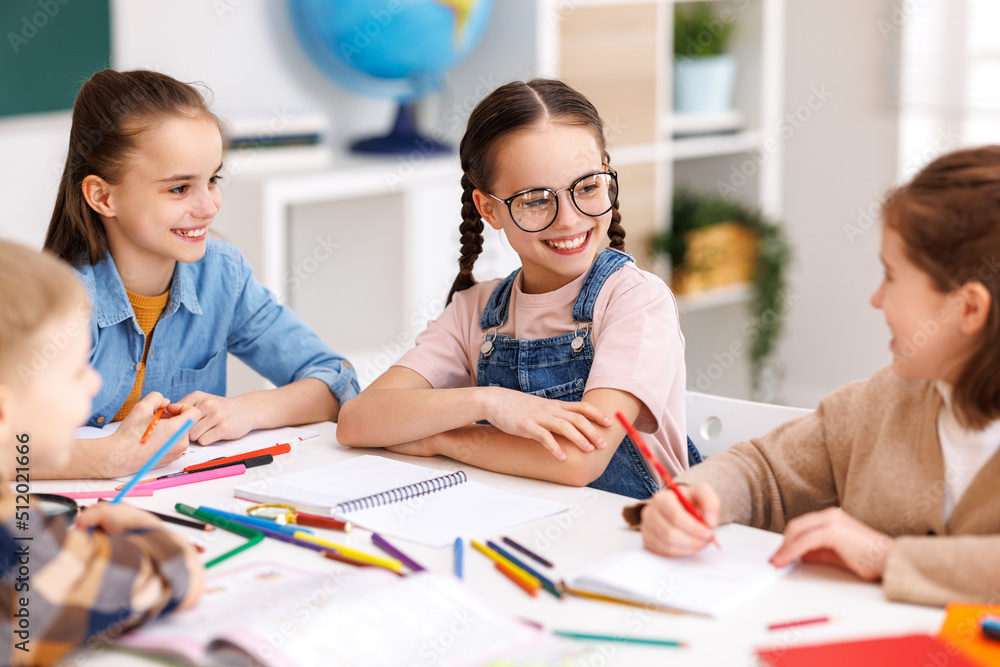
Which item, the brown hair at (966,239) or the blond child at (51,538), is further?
the brown hair at (966,239)

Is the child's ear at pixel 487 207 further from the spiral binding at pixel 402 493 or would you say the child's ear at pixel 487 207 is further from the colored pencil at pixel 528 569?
the colored pencil at pixel 528 569

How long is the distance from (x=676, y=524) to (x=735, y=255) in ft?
9.15

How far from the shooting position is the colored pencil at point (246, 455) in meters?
1.30

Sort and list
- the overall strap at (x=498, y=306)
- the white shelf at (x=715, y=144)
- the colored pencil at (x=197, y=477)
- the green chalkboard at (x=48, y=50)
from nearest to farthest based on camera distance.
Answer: the colored pencil at (x=197, y=477) < the overall strap at (x=498, y=306) < the green chalkboard at (x=48, y=50) < the white shelf at (x=715, y=144)

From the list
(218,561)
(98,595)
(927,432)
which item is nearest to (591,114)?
A: (927,432)

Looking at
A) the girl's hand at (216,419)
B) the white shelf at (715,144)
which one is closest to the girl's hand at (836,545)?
the girl's hand at (216,419)

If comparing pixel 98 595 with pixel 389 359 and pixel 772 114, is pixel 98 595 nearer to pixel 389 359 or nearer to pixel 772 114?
pixel 389 359

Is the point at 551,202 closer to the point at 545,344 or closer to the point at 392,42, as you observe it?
the point at 545,344

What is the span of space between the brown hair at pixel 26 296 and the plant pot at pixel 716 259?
110 inches

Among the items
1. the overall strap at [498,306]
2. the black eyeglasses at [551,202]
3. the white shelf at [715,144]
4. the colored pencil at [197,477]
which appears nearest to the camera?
the colored pencil at [197,477]

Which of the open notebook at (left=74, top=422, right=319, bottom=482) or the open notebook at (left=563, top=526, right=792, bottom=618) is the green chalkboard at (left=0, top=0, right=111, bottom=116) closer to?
the open notebook at (left=74, top=422, right=319, bottom=482)

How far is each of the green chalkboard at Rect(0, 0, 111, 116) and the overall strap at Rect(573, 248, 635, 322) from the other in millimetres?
1524

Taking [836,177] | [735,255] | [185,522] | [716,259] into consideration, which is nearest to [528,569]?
[185,522]

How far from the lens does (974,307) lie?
95 cm
